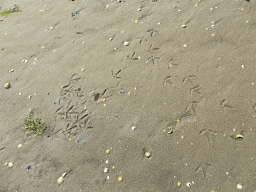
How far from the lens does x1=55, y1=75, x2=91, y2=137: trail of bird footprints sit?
3.07 metres

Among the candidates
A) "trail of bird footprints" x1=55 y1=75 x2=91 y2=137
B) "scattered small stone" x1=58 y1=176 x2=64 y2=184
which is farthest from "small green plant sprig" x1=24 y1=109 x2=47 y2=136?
"scattered small stone" x1=58 y1=176 x2=64 y2=184

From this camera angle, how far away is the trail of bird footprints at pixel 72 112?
3068 millimetres

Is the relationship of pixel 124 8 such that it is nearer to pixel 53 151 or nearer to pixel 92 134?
pixel 92 134

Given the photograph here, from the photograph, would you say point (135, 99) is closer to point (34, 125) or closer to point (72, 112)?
point (72, 112)

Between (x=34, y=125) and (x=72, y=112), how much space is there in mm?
694

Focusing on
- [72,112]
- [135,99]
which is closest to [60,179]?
[72,112]

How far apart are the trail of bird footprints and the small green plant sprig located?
26cm

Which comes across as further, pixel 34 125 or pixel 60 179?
pixel 34 125

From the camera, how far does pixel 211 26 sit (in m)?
3.71

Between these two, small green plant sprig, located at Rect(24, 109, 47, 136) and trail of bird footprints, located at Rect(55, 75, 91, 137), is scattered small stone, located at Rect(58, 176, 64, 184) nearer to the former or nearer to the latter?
trail of bird footprints, located at Rect(55, 75, 91, 137)

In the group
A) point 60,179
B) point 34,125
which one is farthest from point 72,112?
point 60,179

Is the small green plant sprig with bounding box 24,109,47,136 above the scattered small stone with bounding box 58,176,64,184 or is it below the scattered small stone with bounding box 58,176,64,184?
above

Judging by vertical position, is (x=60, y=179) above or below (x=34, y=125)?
below

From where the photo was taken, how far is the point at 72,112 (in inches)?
127
